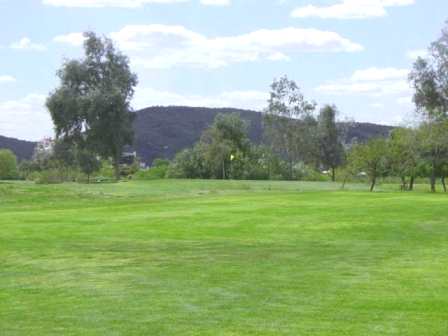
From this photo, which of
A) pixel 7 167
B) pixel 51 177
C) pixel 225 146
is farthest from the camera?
pixel 7 167

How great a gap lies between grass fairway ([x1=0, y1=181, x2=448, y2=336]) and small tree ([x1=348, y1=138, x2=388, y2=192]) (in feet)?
113

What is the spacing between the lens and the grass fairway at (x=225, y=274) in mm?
9617

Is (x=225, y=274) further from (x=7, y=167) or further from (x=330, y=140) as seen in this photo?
(x=330, y=140)

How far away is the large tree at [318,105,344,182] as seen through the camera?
4646 inches

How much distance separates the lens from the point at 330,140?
120 meters

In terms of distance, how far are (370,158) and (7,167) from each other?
54.0 m

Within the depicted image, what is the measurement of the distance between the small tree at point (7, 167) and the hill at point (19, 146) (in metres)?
40.9

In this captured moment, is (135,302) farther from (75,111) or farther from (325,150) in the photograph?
(325,150)

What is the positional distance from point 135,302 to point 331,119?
110 metres

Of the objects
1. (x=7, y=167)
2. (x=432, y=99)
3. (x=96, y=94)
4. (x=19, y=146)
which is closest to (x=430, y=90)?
(x=432, y=99)

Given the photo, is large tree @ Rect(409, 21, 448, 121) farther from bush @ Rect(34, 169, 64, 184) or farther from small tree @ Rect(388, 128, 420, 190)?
bush @ Rect(34, 169, 64, 184)

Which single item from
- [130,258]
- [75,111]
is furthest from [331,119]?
[130,258]

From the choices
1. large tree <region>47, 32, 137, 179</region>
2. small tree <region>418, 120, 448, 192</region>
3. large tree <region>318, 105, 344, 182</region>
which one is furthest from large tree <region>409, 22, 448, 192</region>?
large tree <region>318, 105, 344, 182</region>

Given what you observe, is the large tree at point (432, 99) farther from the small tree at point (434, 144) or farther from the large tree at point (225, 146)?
the large tree at point (225, 146)
